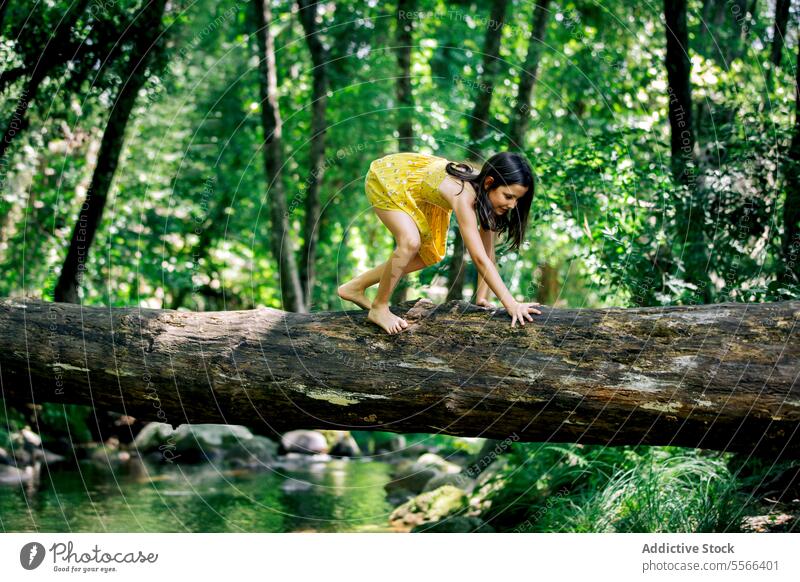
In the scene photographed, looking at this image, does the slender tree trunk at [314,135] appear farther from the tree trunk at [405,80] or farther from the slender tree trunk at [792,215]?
the slender tree trunk at [792,215]

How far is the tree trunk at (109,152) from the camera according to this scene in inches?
366

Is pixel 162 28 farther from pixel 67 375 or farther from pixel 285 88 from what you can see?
pixel 67 375

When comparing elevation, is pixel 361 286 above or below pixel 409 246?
below

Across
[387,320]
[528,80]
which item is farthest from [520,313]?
[528,80]

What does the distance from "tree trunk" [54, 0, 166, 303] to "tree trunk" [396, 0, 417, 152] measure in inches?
134

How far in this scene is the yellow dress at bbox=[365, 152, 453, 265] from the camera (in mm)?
5008

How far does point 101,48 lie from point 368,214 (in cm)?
598

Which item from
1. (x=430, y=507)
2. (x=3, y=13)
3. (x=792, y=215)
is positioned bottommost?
(x=430, y=507)

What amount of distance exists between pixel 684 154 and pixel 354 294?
3698 millimetres

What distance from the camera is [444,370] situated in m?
4.31

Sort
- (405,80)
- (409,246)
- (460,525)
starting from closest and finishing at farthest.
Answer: (409,246), (460,525), (405,80)

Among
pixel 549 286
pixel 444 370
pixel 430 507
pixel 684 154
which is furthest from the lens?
pixel 549 286

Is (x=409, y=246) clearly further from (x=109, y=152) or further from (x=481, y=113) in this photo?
(x=109, y=152)

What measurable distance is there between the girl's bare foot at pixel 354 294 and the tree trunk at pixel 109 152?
5.10 meters
